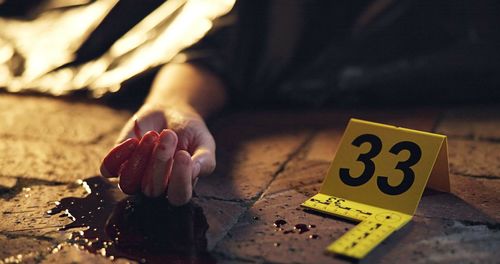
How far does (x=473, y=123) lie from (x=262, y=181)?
0.71m

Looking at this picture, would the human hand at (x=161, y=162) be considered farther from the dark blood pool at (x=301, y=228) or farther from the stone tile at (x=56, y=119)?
the stone tile at (x=56, y=119)

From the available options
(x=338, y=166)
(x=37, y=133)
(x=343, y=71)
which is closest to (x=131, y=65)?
(x=37, y=133)

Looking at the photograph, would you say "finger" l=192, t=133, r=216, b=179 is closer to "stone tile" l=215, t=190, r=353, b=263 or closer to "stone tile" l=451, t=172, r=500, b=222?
"stone tile" l=215, t=190, r=353, b=263

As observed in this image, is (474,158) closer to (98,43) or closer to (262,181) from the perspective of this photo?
(262,181)

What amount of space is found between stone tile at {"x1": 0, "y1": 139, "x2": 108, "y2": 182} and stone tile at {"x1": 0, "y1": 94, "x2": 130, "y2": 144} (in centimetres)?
5

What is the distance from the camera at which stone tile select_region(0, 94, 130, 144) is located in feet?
6.56

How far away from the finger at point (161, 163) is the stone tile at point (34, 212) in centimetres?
19

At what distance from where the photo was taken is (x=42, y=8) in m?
2.70

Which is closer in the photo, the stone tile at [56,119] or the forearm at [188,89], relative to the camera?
the forearm at [188,89]

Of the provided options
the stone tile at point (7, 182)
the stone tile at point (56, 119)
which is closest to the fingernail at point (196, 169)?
the stone tile at point (7, 182)

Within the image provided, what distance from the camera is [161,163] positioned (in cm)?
140

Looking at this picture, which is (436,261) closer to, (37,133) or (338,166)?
(338,166)

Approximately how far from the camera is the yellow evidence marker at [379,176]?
55.2 inches

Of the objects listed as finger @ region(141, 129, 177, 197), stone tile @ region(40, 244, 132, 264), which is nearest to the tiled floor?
stone tile @ region(40, 244, 132, 264)
